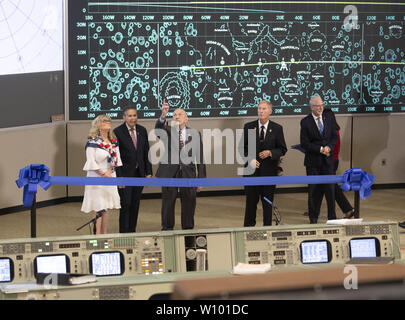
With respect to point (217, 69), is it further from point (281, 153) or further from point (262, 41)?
point (281, 153)

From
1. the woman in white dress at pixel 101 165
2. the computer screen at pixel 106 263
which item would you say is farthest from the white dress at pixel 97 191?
the computer screen at pixel 106 263


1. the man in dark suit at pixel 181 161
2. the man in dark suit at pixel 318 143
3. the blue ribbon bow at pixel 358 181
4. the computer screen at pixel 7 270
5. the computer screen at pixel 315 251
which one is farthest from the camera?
the man in dark suit at pixel 318 143

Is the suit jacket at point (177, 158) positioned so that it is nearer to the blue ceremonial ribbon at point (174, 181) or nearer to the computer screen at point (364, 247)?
the blue ceremonial ribbon at point (174, 181)

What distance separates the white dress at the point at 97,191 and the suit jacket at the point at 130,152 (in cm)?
47

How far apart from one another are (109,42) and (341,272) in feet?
29.0

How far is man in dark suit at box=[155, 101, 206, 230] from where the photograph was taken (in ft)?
27.6

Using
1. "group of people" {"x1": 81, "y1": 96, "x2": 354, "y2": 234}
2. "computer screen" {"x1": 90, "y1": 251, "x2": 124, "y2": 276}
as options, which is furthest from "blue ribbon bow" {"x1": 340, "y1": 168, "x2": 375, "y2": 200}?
"computer screen" {"x1": 90, "y1": 251, "x2": 124, "y2": 276}

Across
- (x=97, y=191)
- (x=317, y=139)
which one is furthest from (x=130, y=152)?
(x=317, y=139)

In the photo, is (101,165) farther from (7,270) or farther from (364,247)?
(364,247)

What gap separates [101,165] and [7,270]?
3116 mm

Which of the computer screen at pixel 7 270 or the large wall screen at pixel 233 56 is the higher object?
the large wall screen at pixel 233 56

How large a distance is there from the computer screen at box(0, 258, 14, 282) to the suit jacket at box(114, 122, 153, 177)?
138 inches

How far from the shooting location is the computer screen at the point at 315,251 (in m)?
5.48
